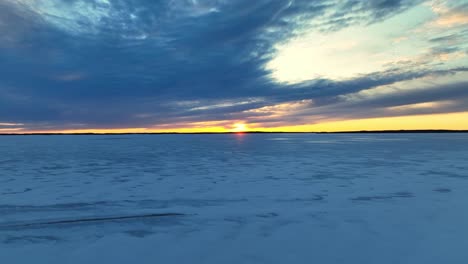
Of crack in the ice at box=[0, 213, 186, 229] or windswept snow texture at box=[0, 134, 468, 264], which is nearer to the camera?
windswept snow texture at box=[0, 134, 468, 264]

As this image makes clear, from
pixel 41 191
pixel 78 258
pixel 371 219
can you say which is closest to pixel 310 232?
pixel 371 219

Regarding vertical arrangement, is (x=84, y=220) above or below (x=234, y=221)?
above

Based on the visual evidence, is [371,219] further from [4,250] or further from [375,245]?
[4,250]

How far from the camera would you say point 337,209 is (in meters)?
7.15

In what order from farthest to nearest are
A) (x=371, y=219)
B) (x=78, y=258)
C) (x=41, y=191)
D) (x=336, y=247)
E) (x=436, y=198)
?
(x=41, y=191)
(x=436, y=198)
(x=371, y=219)
(x=336, y=247)
(x=78, y=258)

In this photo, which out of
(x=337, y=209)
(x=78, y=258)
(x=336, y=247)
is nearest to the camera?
(x=78, y=258)

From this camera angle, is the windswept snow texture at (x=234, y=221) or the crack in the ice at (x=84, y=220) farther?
the crack in the ice at (x=84, y=220)

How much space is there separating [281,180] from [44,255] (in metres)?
8.47

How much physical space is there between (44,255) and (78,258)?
63 centimetres

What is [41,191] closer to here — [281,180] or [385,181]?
[281,180]

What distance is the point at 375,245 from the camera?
4.96 m

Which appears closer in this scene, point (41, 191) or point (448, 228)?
point (448, 228)

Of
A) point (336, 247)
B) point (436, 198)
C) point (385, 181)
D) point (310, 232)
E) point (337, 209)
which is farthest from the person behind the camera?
point (385, 181)

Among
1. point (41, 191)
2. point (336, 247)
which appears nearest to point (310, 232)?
point (336, 247)
